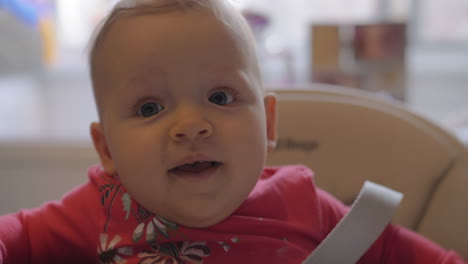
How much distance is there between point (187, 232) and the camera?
60 centimetres

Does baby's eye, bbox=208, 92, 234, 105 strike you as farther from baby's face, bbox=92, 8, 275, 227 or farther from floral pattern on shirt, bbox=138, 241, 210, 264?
floral pattern on shirt, bbox=138, 241, 210, 264

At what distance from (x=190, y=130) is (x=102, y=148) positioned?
7.2 inches

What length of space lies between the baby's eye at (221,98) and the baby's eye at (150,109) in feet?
0.18

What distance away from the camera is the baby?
54 cm

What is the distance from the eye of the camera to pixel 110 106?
58 centimetres

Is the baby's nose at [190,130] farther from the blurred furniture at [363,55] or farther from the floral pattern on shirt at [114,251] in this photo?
the blurred furniture at [363,55]

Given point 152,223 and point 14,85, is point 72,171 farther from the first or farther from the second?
point 152,223

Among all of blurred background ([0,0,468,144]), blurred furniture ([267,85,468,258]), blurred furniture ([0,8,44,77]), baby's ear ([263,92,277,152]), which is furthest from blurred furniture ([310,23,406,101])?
blurred furniture ([0,8,44,77])

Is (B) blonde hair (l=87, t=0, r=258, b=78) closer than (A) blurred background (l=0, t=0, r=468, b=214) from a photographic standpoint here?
Yes

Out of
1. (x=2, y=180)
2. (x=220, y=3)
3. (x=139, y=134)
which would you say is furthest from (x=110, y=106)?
(x=2, y=180)

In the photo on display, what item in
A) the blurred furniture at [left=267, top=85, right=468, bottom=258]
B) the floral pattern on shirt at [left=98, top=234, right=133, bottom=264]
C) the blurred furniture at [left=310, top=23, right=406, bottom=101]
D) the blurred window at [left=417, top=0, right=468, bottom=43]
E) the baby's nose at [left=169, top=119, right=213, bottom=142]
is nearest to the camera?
the baby's nose at [left=169, top=119, right=213, bottom=142]

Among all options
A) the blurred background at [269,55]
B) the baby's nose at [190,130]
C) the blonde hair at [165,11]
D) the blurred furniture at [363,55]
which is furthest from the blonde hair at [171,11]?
the blurred background at [269,55]

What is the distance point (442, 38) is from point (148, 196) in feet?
4.21

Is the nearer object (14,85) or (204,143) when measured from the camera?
(204,143)
